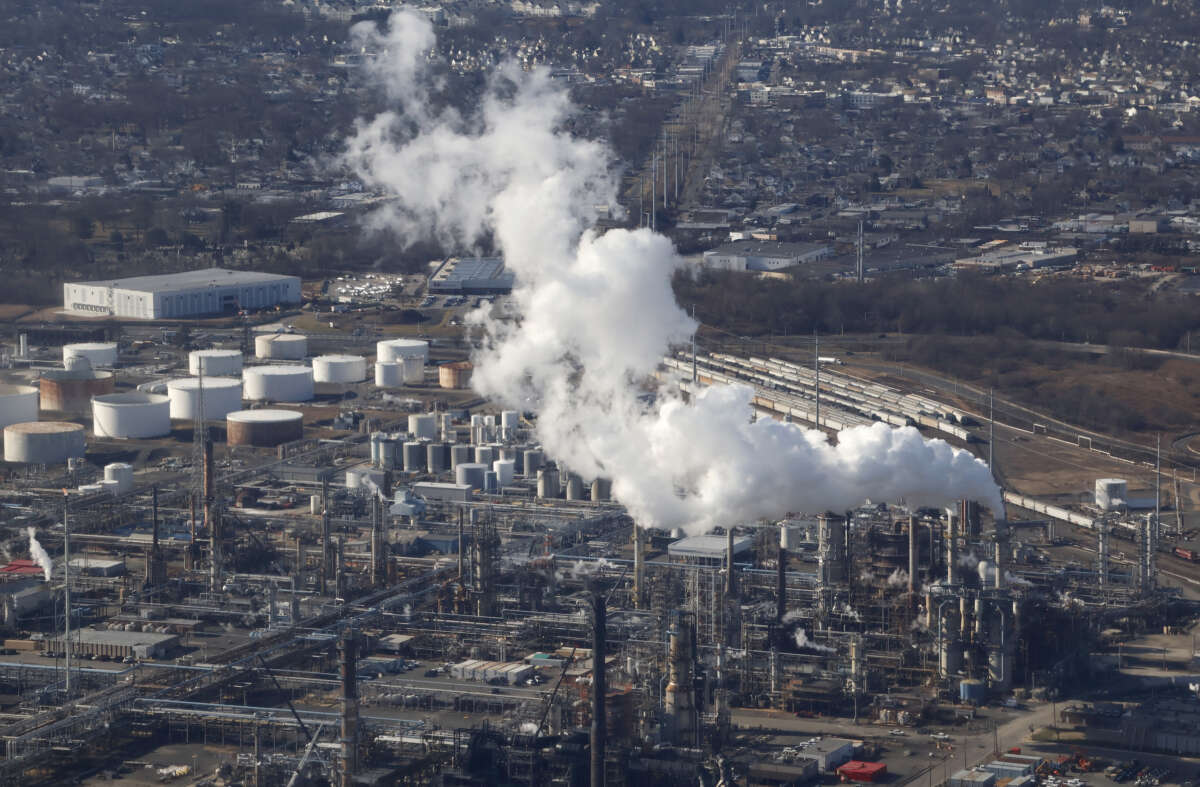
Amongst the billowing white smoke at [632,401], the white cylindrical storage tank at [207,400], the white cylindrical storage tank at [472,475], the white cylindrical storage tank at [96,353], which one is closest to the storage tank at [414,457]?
the white cylindrical storage tank at [472,475]

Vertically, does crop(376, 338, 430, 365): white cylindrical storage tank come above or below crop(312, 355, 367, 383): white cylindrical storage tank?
above

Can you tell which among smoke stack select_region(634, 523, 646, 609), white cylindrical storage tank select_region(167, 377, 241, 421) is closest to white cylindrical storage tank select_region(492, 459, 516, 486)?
smoke stack select_region(634, 523, 646, 609)

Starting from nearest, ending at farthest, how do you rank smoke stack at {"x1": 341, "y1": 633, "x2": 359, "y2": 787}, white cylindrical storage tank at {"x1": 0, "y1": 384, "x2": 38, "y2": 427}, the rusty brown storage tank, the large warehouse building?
smoke stack at {"x1": 341, "y1": 633, "x2": 359, "y2": 787} < white cylindrical storage tank at {"x1": 0, "y1": 384, "x2": 38, "y2": 427} < the rusty brown storage tank < the large warehouse building

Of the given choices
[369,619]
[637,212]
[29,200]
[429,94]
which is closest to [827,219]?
[637,212]

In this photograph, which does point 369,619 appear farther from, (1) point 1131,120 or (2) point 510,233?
(1) point 1131,120

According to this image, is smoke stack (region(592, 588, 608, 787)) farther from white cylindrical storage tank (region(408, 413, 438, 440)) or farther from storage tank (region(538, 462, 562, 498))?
white cylindrical storage tank (region(408, 413, 438, 440))

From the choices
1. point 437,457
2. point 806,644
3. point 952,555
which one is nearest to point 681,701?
point 806,644

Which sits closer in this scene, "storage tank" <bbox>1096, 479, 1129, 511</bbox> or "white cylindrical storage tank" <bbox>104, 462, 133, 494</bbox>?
"storage tank" <bbox>1096, 479, 1129, 511</bbox>
